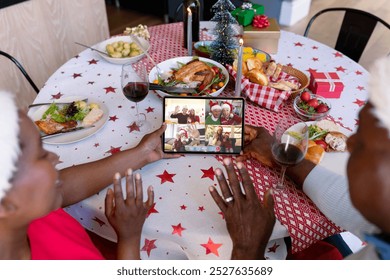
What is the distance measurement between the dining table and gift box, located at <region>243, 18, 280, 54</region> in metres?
0.14

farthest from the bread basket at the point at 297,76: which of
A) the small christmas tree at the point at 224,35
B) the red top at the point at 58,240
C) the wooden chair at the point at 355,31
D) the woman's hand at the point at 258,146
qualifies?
the red top at the point at 58,240

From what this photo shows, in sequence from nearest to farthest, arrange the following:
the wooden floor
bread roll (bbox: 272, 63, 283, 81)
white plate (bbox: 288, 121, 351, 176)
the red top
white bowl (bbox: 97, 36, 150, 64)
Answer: the red top
white plate (bbox: 288, 121, 351, 176)
bread roll (bbox: 272, 63, 283, 81)
white bowl (bbox: 97, 36, 150, 64)
the wooden floor

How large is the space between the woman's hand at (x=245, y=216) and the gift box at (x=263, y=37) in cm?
93

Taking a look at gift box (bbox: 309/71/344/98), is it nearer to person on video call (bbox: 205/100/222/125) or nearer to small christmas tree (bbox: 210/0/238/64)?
small christmas tree (bbox: 210/0/238/64)

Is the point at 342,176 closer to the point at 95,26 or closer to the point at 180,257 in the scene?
the point at 180,257

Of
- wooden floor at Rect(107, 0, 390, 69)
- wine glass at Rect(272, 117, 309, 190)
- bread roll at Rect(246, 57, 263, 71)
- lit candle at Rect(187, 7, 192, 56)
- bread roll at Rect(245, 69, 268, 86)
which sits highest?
lit candle at Rect(187, 7, 192, 56)

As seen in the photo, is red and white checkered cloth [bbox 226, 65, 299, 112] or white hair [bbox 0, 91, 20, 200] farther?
red and white checkered cloth [bbox 226, 65, 299, 112]

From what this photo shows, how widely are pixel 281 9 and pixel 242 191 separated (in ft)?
11.7

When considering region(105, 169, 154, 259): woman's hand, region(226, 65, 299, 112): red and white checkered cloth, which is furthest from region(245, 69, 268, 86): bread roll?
region(105, 169, 154, 259): woman's hand

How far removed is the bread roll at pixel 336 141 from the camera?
1.15 m

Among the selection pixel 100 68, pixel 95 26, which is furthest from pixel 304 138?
pixel 95 26

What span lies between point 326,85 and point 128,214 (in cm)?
98

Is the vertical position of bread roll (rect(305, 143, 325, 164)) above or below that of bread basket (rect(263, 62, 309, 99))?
below

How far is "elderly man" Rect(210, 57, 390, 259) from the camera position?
56 cm
